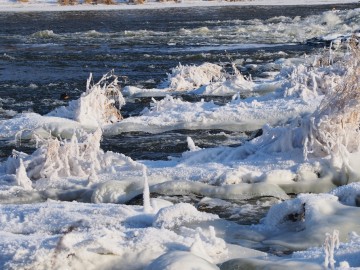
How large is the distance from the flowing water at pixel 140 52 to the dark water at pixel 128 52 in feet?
0.07

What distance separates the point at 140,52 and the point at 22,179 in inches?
774

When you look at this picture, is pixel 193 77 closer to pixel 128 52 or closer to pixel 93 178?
pixel 93 178

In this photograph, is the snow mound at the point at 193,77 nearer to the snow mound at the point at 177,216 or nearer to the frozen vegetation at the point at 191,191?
the frozen vegetation at the point at 191,191

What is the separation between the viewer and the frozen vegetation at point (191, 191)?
215 inches

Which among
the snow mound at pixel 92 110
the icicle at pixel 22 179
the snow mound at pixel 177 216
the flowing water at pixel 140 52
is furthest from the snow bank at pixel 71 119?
the snow mound at pixel 177 216

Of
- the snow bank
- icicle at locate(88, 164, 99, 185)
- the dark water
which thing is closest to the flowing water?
the dark water

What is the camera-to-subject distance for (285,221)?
6.93m

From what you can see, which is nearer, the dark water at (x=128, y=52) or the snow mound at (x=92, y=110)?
the dark water at (x=128, y=52)

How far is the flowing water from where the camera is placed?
1246cm

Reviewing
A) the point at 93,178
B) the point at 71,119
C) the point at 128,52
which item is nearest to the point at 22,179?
the point at 93,178

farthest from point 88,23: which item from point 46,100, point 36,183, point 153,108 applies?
point 36,183

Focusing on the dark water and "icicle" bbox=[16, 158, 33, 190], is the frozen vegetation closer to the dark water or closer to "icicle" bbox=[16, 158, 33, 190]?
"icicle" bbox=[16, 158, 33, 190]

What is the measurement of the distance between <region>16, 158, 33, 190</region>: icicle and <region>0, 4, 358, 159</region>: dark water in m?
2.87

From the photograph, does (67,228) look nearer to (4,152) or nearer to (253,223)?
(253,223)
